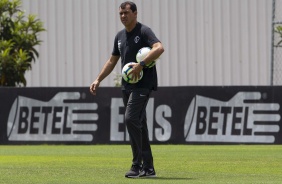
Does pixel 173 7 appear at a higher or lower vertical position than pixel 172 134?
higher

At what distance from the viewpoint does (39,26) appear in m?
27.7

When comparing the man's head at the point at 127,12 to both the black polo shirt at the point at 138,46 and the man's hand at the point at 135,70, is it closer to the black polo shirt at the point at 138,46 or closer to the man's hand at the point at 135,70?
the black polo shirt at the point at 138,46

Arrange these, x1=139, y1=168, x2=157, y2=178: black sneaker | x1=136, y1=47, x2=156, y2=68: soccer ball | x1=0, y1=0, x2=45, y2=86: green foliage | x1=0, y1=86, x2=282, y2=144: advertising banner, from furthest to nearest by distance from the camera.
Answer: x1=0, y1=0, x2=45, y2=86: green foliage < x1=0, y1=86, x2=282, y2=144: advertising banner < x1=139, y1=168, x2=157, y2=178: black sneaker < x1=136, y1=47, x2=156, y2=68: soccer ball

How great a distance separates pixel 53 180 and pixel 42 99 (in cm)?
1074

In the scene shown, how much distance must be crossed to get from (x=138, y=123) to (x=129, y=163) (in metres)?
3.26

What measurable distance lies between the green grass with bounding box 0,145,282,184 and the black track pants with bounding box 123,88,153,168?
1.02ft

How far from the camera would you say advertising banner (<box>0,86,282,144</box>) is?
20875 millimetres

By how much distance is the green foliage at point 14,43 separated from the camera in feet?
88.7

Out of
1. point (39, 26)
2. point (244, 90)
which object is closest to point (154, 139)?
point (244, 90)

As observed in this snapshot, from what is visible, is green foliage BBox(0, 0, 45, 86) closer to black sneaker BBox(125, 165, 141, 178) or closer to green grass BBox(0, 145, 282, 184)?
green grass BBox(0, 145, 282, 184)

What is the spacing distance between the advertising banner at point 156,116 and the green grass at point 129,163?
613mm

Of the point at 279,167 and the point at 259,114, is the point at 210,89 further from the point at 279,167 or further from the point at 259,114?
the point at 279,167

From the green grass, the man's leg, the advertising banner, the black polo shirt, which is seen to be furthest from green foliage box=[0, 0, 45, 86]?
the man's leg

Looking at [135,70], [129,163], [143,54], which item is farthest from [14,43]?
[135,70]
